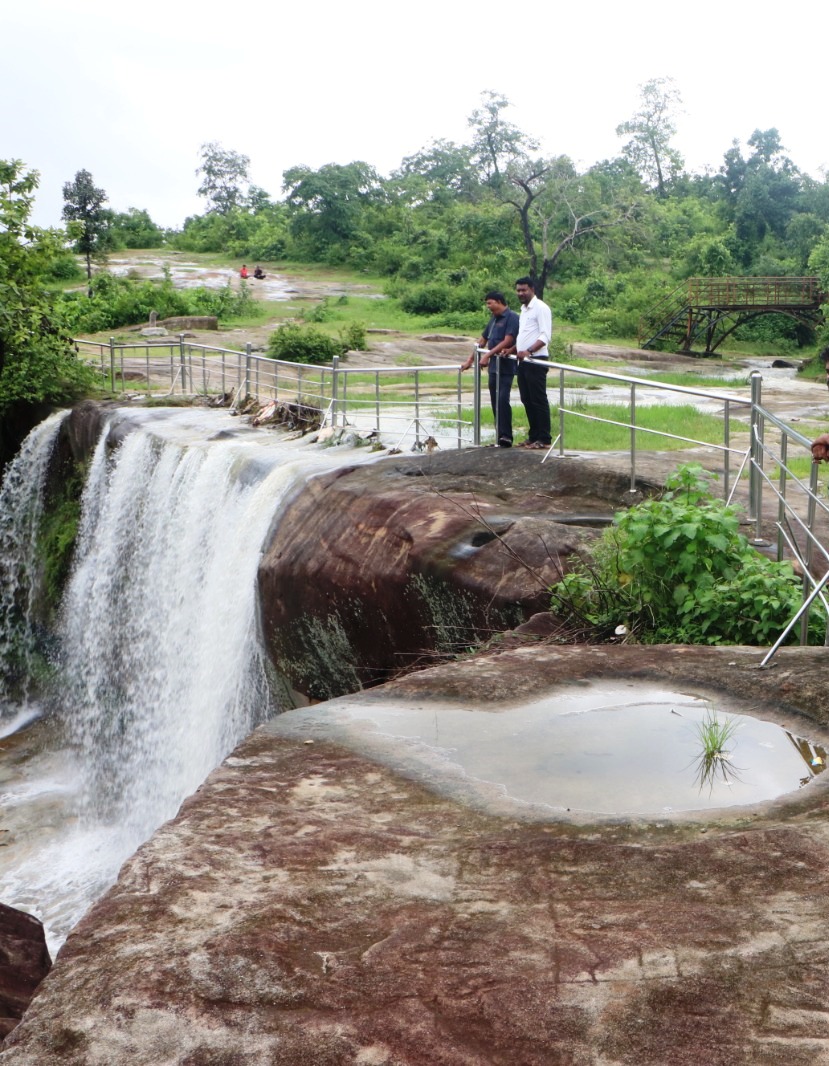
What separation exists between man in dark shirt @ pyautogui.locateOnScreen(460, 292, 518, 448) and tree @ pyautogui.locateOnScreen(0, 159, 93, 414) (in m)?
10.3

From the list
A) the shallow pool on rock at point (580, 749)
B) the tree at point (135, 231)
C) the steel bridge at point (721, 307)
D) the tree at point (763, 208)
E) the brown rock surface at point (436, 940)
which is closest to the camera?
the brown rock surface at point (436, 940)

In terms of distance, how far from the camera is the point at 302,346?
25.1 meters

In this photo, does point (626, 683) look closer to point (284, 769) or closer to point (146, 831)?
point (284, 769)

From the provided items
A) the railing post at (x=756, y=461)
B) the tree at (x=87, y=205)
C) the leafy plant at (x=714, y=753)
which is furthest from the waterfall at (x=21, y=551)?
the tree at (x=87, y=205)

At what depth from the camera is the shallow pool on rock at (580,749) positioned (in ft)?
14.4

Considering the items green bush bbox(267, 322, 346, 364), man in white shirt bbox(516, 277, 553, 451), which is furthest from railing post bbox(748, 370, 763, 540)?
green bush bbox(267, 322, 346, 364)

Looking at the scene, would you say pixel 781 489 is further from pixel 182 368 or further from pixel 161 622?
pixel 182 368

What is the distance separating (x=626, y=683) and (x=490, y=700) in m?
0.67

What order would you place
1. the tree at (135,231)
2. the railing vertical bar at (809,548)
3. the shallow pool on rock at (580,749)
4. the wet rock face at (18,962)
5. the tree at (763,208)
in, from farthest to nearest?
the tree at (135,231) → the tree at (763,208) → the railing vertical bar at (809,548) → the wet rock face at (18,962) → the shallow pool on rock at (580,749)

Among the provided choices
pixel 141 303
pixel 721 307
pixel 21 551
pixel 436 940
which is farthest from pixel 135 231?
pixel 436 940

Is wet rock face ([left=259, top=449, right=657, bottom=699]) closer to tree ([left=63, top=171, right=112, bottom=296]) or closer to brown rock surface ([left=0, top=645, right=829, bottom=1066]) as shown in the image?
brown rock surface ([left=0, top=645, right=829, bottom=1066])

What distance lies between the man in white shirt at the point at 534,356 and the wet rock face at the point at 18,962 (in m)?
6.21

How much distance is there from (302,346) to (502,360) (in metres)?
14.6

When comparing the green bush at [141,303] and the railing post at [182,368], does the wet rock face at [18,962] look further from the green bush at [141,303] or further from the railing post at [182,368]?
the green bush at [141,303]
